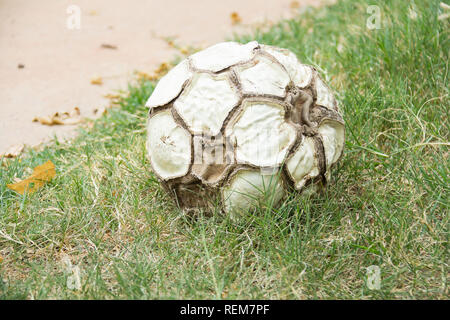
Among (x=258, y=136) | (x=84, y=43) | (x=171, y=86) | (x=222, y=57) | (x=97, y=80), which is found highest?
(x=222, y=57)

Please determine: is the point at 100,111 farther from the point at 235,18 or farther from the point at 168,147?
the point at 235,18

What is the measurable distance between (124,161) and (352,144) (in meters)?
1.15

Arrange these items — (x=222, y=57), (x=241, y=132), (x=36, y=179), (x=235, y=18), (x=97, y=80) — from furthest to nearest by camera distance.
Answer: (x=235, y=18)
(x=97, y=80)
(x=36, y=179)
(x=222, y=57)
(x=241, y=132)

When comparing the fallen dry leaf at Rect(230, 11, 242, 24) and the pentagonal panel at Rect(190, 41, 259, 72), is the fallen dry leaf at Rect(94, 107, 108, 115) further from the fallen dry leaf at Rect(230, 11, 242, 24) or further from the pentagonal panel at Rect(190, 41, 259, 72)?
the fallen dry leaf at Rect(230, 11, 242, 24)

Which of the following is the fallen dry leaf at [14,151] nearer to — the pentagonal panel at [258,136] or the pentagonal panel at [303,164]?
the pentagonal panel at [258,136]

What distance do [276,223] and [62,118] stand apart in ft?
6.34

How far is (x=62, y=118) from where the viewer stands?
3359mm

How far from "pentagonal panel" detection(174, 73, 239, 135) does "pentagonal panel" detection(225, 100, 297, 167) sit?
0.19 ft

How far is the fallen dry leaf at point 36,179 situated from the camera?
249cm

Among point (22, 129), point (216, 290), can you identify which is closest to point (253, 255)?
point (216, 290)

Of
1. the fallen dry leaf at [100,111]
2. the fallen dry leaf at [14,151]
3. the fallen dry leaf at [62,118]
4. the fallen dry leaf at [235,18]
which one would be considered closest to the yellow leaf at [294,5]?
the fallen dry leaf at [235,18]

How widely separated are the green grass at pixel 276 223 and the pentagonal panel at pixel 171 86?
1.45 feet

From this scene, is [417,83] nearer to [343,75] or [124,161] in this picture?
[343,75]

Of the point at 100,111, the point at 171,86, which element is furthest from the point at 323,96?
the point at 100,111
